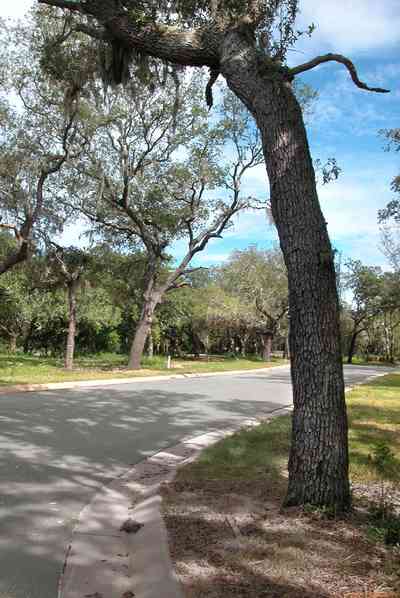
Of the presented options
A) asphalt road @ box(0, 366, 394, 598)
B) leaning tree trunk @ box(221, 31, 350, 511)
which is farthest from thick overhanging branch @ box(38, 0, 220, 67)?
asphalt road @ box(0, 366, 394, 598)

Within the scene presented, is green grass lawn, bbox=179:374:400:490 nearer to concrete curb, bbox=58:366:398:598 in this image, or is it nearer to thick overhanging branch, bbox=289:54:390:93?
concrete curb, bbox=58:366:398:598

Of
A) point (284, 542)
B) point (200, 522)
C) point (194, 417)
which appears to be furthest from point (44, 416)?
point (284, 542)

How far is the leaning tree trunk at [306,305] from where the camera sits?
424cm

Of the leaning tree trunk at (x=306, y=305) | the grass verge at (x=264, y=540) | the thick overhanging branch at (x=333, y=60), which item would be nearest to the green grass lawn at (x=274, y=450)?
the grass verge at (x=264, y=540)

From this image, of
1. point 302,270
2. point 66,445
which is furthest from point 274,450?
point 302,270

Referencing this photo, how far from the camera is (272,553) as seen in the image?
139 inches

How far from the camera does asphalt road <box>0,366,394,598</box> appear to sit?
3.96m

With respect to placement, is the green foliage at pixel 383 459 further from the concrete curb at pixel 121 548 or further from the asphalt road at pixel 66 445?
the asphalt road at pixel 66 445

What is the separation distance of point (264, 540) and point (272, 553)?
0.81 feet

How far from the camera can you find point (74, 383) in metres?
17.0

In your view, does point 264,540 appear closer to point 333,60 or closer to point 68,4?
point 333,60

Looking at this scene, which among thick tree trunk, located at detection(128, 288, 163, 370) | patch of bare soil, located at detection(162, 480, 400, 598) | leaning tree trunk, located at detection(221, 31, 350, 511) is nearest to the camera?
patch of bare soil, located at detection(162, 480, 400, 598)

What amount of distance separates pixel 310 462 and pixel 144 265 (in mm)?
25561

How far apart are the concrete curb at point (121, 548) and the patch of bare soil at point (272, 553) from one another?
0.13 metres
